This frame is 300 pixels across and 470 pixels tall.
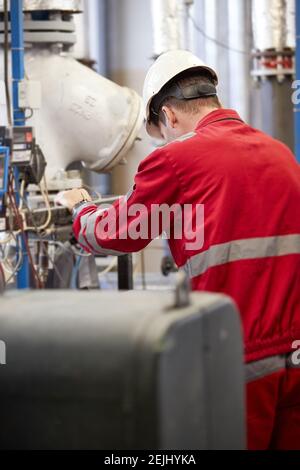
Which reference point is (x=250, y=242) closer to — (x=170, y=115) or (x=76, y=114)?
(x=170, y=115)

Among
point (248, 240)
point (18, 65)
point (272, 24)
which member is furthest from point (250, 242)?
point (272, 24)

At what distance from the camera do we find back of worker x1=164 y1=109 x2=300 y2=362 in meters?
1.92

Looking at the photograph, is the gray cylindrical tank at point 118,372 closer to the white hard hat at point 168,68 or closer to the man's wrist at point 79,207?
the man's wrist at point 79,207

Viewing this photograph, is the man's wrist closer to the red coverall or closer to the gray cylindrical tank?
the red coverall

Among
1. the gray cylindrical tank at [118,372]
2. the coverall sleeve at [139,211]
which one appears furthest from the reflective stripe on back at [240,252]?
the gray cylindrical tank at [118,372]

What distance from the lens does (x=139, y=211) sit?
6.39 feet

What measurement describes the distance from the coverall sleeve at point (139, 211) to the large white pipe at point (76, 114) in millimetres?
2366

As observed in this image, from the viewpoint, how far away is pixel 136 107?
437 centimetres

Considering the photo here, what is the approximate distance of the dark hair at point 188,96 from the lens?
210cm

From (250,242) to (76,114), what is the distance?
8.14 ft

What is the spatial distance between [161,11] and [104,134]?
1297 mm

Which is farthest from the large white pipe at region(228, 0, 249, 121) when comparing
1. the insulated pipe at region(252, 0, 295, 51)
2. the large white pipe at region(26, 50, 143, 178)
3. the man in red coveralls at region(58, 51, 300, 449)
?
the man in red coveralls at region(58, 51, 300, 449)

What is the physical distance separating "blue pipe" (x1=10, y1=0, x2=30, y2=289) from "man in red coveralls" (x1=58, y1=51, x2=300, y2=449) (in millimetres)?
2108
